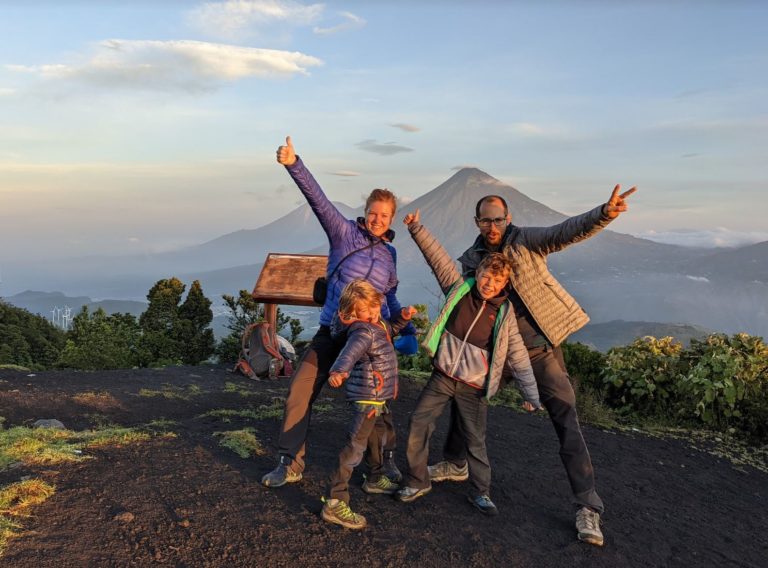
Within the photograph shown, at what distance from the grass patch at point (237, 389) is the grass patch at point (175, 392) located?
376 millimetres

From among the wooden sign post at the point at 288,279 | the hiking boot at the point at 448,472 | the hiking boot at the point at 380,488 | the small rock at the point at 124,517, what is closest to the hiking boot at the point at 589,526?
the hiking boot at the point at 448,472

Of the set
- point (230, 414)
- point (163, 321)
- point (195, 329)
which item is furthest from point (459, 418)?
point (163, 321)

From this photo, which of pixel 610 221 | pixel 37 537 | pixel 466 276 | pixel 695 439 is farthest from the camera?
pixel 695 439

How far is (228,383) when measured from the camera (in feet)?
29.3

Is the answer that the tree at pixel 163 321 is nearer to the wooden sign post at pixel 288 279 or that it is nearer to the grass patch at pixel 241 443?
the wooden sign post at pixel 288 279

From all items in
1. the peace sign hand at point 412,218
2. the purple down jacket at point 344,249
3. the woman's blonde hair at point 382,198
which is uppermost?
the woman's blonde hair at point 382,198

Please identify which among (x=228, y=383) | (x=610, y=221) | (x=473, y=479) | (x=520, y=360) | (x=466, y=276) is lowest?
(x=228, y=383)

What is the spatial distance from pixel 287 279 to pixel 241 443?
427cm

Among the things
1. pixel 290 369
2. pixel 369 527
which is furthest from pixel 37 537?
pixel 290 369

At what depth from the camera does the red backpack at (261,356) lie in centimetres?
954

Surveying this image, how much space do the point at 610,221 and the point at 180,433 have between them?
402 cm

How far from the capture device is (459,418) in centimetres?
437

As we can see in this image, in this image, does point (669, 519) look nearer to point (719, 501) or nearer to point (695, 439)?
point (719, 501)

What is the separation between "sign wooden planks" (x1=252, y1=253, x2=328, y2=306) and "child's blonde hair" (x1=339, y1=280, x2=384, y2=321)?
15.7ft
